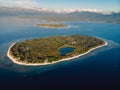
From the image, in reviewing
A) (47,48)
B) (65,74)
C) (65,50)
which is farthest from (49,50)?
(65,74)

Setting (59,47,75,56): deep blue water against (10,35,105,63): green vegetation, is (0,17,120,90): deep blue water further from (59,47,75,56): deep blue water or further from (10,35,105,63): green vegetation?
(59,47,75,56): deep blue water

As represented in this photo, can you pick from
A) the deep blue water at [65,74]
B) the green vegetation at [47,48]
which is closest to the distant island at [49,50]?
the green vegetation at [47,48]

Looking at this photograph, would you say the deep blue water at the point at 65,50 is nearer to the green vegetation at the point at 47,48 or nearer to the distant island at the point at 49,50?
the distant island at the point at 49,50

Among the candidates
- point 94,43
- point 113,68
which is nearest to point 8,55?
point 113,68

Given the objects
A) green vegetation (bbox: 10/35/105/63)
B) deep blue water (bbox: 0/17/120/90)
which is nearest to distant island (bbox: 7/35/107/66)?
green vegetation (bbox: 10/35/105/63)

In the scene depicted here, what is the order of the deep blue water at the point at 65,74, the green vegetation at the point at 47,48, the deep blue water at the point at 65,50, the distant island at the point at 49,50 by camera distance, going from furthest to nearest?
the deep blue water at the point at 65,50, the green vegetation at the point at 47,48, the distant island at the point at 49,50, the deep blue water at the point at 65,74

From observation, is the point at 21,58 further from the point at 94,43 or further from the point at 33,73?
the point at 94,43

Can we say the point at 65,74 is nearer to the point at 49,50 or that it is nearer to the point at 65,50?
the point at 49,50
